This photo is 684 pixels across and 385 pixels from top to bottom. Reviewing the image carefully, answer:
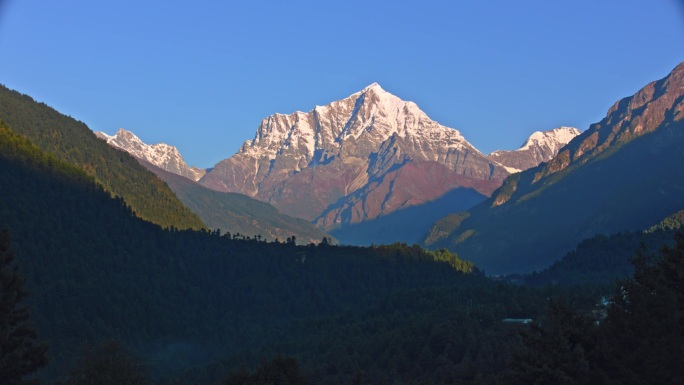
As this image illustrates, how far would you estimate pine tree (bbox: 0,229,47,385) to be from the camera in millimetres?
92438

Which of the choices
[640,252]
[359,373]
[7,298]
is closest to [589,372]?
[640,252]

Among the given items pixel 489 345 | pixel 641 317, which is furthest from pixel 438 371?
pixel 641 317

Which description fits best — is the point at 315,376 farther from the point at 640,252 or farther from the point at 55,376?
the point at 640,252

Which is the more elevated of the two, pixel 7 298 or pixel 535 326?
pixel 535 326

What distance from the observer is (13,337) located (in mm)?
98000

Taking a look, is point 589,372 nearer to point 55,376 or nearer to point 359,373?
point 359,373

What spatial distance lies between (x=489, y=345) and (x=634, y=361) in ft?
300

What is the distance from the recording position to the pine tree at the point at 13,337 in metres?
92.4

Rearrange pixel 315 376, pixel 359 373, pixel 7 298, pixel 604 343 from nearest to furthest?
pixel 7 298 < pixel 604 343 < pixel 359 373 < pixel 315 376

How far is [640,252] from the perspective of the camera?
118438 mm

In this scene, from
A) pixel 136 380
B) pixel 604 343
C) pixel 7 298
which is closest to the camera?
pixel 7 298

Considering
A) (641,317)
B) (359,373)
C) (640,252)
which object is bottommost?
(359,373)

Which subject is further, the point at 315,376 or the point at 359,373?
the point at 315,376

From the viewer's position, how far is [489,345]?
192 metres
